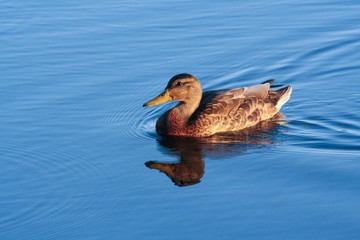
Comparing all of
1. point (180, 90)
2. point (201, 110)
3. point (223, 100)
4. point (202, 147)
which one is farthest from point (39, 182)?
point (223, 100)

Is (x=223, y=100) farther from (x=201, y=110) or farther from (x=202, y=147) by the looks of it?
(x=202, y=147)

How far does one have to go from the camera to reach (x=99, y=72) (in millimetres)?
12500

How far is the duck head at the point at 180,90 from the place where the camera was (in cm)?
1058

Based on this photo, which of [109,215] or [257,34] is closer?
[109,215]

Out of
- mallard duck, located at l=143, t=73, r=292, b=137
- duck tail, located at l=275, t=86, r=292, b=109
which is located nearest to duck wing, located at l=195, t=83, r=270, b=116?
mallard duck, located at l=143, t=73, r=292, b=137

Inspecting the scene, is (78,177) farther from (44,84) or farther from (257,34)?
(257,34)

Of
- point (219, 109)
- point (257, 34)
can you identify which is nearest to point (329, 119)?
point (219, 109)

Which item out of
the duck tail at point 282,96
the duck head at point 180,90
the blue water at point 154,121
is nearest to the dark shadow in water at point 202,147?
the blue water at point 154,121

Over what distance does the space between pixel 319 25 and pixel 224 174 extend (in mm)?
7553

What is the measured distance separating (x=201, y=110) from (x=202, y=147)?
973 millimetres

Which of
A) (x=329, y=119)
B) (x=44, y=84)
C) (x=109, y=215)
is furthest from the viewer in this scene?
(x=44, y=84)

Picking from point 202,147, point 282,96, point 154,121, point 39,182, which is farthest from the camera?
point 282,96

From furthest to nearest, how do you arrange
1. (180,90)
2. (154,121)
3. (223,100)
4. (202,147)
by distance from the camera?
(154,121) → (223,100) → (180,90) → (202,147)

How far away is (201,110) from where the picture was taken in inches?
419
